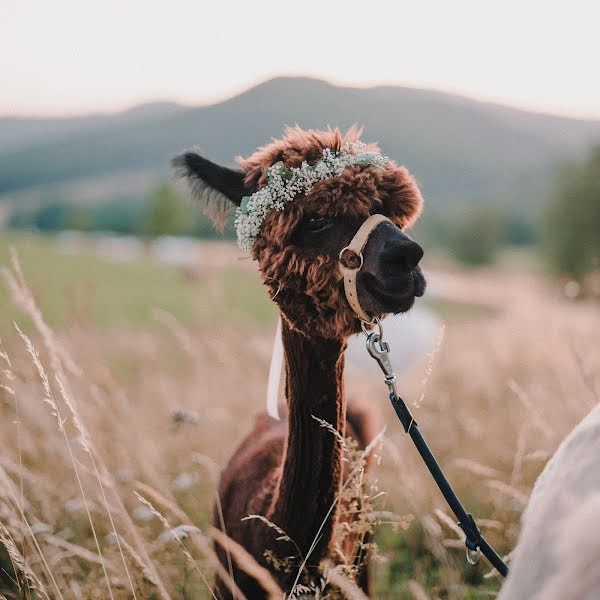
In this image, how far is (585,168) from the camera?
103 feet

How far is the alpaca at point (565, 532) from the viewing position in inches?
29.7

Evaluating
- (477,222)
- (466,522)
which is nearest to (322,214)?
(466,522)

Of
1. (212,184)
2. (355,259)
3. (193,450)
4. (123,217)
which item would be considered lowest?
(123,217)

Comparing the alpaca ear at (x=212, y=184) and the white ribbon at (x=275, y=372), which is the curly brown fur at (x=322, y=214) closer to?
the alpaca ear at (x=212, y=184)

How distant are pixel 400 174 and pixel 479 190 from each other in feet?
476

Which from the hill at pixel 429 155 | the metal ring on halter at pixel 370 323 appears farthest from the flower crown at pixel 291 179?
the hill at pixel 429 155

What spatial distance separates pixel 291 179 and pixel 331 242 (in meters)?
0.28

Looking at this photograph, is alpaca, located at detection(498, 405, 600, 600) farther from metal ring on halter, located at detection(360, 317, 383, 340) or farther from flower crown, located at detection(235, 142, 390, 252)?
flower crown, located at detection(235, 142, 390, 252)

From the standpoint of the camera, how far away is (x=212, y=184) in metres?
2.31

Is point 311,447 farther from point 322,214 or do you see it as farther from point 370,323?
point 322,214

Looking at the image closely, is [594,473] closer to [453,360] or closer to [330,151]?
[330,151]

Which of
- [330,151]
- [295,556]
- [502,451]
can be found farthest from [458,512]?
[502,451]

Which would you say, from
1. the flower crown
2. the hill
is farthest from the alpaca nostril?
the hill

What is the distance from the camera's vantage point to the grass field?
221cm
